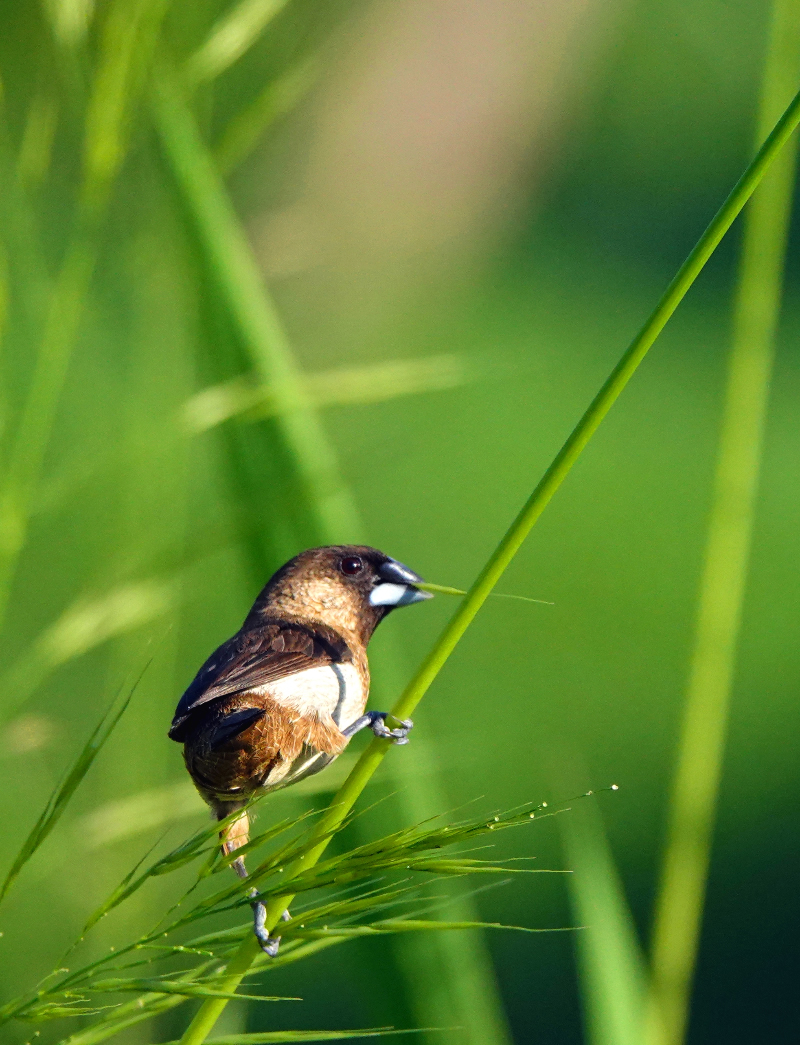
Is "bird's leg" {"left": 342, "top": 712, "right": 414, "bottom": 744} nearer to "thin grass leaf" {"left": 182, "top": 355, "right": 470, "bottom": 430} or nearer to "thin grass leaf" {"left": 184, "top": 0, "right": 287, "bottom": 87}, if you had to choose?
"thin grass leaf" {"left": 182, "top": 355, "right": 470, "bottom": 430}

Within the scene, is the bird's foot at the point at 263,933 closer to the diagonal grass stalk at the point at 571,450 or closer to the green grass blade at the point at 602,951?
the diagonal grass stalk at the point at 571,450

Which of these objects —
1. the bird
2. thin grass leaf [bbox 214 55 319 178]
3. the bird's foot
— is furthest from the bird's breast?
thin grass leaf [bbox 214 55 319 178]

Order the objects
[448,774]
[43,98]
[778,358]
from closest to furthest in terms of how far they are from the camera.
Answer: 1. [43,98]
2. [448,774]
3. [778,358]

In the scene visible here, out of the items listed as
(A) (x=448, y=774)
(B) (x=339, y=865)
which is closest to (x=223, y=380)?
(B) (x=339, y=865)

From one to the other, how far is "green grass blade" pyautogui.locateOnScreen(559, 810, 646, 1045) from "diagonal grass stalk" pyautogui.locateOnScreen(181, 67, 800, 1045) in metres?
0.20

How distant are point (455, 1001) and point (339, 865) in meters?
0.20

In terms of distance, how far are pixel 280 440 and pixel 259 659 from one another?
0.13m

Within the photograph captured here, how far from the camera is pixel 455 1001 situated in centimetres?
52

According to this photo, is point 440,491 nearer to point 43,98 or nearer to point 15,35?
point 15,35

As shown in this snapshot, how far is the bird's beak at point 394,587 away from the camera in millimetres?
599

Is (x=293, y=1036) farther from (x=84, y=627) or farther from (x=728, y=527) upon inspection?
(x=728, y=527)

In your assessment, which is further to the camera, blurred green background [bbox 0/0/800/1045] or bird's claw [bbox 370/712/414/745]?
blurred green background [bbox 0/0/800/1045]

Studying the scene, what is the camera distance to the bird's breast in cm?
50

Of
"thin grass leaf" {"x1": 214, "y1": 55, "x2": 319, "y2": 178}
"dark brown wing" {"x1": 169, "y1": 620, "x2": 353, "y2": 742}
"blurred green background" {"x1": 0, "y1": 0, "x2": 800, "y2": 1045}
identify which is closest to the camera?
"dark brown wing" {"x1": 169, "y1": 620, "x2": 353, "y2": 742}
